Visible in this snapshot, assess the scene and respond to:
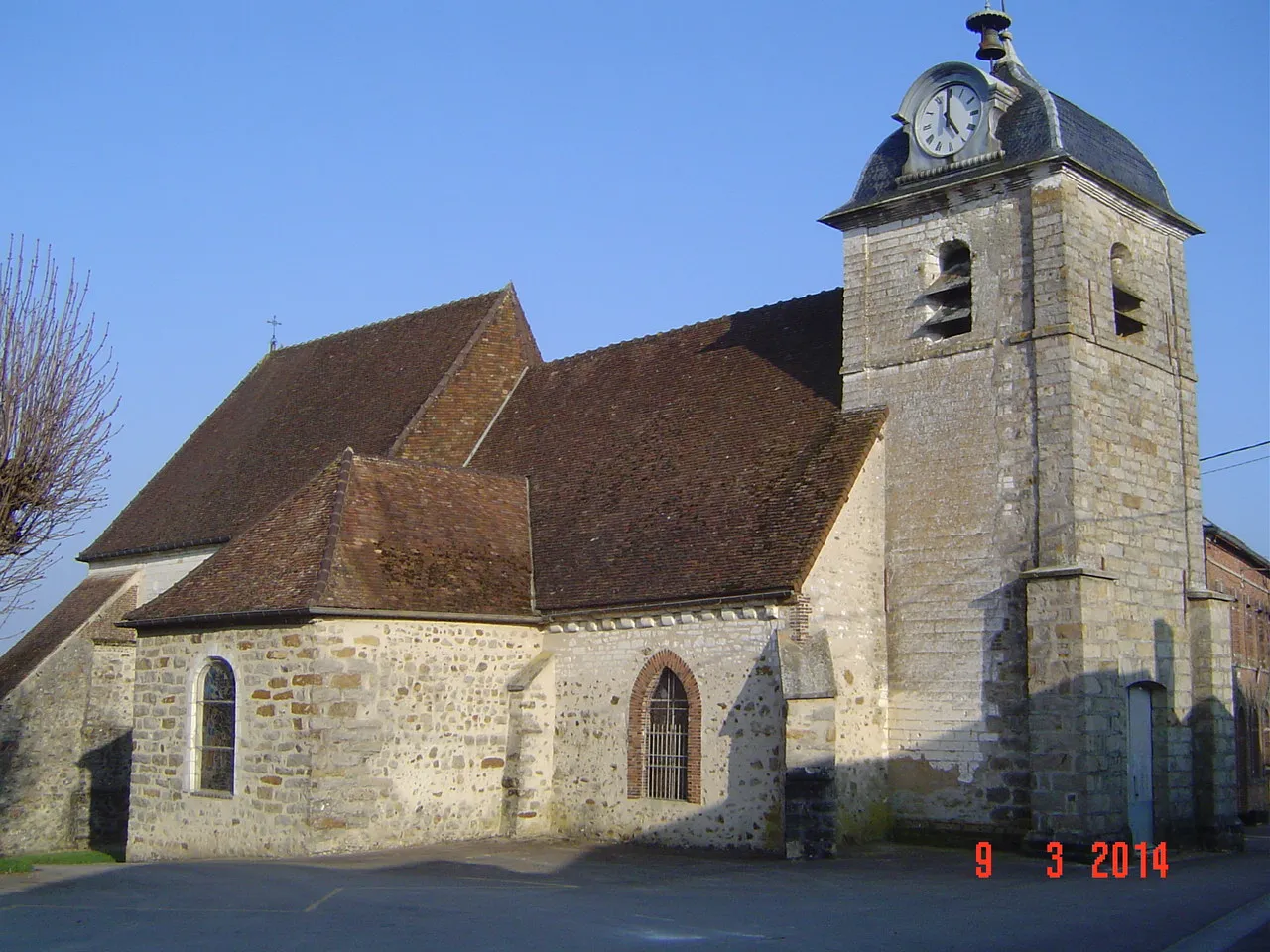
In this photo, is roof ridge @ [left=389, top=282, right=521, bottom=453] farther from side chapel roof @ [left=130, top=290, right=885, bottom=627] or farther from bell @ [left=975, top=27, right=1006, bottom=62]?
bell @ [left=975, top=27, right=1006, bottom=62]

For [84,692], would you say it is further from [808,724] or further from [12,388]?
[808,724]

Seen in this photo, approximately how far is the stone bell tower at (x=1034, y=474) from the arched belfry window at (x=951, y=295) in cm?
4

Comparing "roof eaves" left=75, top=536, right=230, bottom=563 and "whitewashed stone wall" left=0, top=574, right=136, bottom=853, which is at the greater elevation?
"roof eaves" left=75, top=536, right=230, bottom=563

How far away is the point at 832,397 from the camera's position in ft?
63.0

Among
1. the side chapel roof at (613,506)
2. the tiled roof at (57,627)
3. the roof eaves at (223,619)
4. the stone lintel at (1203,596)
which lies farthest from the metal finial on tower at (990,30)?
the tiled roof at (57,627)

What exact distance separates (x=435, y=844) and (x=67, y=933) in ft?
23.8

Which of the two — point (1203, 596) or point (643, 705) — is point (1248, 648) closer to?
point (1203, 596)

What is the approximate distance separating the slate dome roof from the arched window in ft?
35.2

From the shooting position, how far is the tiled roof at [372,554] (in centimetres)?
1766

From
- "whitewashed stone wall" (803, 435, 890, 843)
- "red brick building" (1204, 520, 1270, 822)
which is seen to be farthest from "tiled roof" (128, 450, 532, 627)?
"red brick building" (1204, 520, 1270, 822)

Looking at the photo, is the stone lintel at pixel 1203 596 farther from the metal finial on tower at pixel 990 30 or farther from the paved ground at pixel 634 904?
the metal finial on tower at pixel 990 30

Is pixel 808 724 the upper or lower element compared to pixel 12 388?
lower

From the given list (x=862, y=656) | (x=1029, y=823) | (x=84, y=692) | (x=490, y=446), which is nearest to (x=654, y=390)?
(x=490, y=446)

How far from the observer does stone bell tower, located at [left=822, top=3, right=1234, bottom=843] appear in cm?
1611
